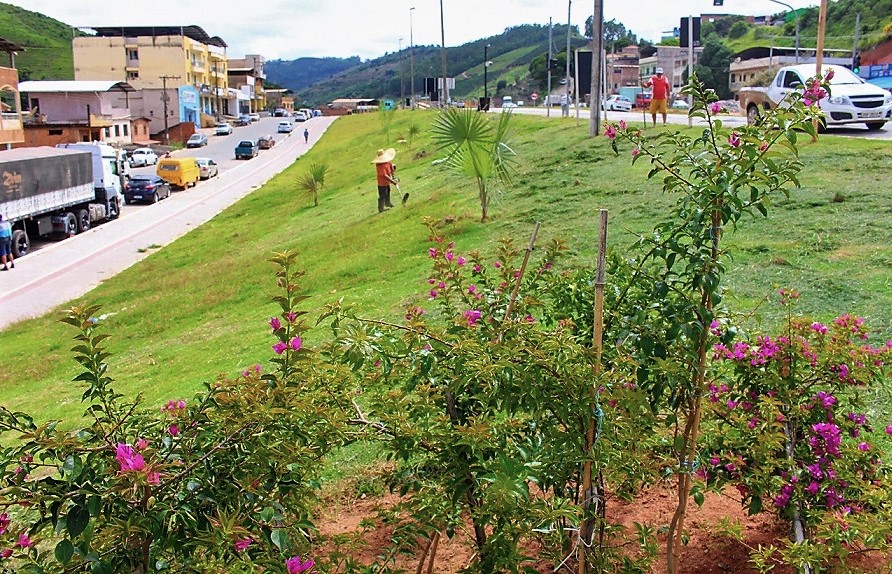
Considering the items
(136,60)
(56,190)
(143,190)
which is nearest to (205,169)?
(143,190)

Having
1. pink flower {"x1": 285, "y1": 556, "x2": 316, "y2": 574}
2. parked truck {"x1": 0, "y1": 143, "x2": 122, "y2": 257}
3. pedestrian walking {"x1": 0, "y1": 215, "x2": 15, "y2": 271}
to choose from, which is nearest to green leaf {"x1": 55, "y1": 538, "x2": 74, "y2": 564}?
pink flower {"x1": 285, "y1": 556, "x2": 316, "y2": 574}

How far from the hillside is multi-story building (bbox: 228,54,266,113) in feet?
78.1

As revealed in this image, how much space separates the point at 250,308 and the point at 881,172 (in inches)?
407

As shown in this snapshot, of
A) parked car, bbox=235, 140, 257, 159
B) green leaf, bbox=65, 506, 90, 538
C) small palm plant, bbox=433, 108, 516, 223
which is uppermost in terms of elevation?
parked car, bbox=235, 140, 257, 159

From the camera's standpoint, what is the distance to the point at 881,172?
12828 mm

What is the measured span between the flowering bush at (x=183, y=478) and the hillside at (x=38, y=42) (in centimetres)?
12149

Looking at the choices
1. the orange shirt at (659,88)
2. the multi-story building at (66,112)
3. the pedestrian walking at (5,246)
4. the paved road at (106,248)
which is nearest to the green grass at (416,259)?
the paved road at (106,248)

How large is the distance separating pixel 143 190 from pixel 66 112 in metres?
35.5

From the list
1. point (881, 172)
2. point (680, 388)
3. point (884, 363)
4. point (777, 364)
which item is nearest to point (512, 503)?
point (680, 388)

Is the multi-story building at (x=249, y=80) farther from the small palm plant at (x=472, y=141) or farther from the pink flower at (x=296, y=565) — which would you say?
the pink flower at (x=296, y=565)

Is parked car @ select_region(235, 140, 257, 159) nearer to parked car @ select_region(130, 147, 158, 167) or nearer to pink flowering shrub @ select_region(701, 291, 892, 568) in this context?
parked car @ select_region(130, 147, 158, 167)

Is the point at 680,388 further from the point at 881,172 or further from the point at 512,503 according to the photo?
the point at 881,172

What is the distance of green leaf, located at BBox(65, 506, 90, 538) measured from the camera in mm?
2432

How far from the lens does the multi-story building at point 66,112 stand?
64312mm
